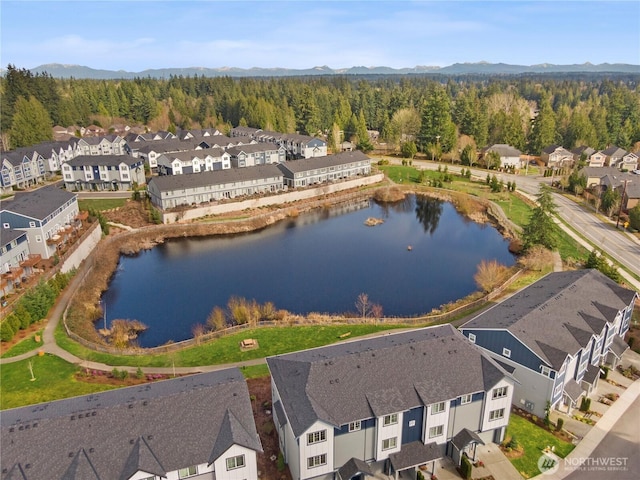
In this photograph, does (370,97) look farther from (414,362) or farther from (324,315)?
(414,362)

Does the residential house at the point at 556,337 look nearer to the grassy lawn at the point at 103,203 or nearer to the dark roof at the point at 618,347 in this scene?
the dark roof at the point at 618,347

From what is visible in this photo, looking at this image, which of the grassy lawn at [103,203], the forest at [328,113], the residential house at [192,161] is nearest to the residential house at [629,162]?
the forest at [328,113]

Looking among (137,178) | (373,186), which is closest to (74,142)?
(137,178)

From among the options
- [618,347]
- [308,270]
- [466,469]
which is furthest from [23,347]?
[618,347]

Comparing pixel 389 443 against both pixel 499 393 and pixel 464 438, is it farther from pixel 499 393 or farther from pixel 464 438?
pixel 499 393

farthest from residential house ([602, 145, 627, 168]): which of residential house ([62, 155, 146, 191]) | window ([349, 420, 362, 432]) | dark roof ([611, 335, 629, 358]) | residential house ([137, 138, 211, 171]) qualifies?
window ([349, 420, 362, 432])
